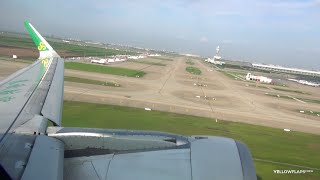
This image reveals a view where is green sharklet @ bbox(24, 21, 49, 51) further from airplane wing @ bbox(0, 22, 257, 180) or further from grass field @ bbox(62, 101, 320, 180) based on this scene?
grass field @ bbox(62, 101, 320, 180)

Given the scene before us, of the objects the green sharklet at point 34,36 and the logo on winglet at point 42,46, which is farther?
the logo on winglet at point 42,46

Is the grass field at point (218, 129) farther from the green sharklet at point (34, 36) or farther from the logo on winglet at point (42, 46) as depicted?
the green sharklet at point (34, 36)

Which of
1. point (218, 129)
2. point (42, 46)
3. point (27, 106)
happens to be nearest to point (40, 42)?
point (42, 46)

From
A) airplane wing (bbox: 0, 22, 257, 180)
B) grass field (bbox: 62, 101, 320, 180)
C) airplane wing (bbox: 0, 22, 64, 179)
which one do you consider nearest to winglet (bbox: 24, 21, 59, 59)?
airplane wing (bbox: 0, 22, 64, 179)

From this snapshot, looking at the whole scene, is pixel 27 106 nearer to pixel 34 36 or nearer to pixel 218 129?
pixel 34 36

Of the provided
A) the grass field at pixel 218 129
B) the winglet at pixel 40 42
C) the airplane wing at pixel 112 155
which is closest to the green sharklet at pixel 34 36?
the winglet at pixel 40 42

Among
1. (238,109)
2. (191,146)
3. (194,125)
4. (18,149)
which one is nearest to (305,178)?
(194,125)
